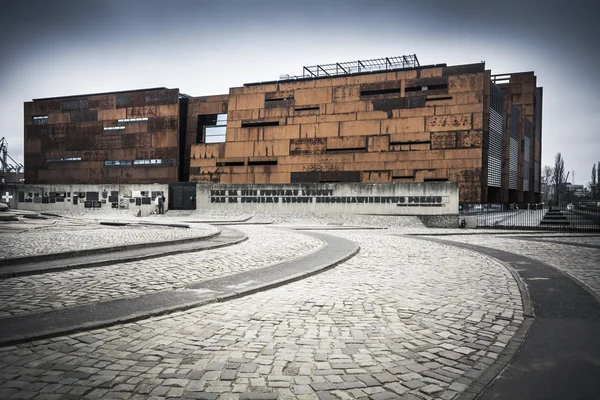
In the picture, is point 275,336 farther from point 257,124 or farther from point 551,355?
point 257,124

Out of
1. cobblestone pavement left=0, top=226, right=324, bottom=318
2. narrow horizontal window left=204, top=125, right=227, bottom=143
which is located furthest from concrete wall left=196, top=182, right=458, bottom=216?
cobblestone pavement left=0, top=226, right=324, bottom=318

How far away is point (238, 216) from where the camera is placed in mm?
33688

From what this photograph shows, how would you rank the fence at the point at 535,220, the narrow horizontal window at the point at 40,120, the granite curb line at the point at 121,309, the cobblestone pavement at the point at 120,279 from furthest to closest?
the narrow horizontal window at the point at 40,120 < the fence at the point at 535,220 < the cobblestone pavement at the point at 120,279 < the granite curb line at the point at 121,309

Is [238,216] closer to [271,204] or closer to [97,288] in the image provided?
[271,204]

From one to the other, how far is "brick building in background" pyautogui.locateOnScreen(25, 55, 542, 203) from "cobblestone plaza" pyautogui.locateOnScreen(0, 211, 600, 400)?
32879 mm

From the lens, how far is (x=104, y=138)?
171 feet

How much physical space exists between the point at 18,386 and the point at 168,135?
5038 centimetres

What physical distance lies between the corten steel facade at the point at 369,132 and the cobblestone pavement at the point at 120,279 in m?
32.0

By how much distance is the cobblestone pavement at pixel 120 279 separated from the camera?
18.5ft

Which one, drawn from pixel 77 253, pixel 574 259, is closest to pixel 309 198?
pixel 574 259

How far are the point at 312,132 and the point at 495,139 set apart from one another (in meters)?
21.5

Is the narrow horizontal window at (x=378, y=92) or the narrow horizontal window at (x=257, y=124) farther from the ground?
the narrow horizontal window at (x=378, y=92)

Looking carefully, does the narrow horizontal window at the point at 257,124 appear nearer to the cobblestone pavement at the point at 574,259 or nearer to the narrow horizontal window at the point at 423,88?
the narrow horizontal window at the point at 423,88

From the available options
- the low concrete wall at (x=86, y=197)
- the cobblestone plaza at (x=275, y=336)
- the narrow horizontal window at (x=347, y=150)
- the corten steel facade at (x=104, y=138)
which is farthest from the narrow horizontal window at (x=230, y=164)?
the cobblestone plaza at (x=275, y=336)
